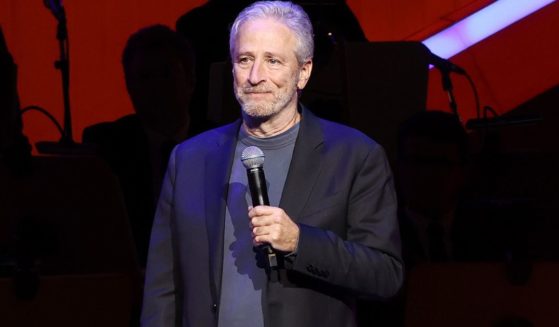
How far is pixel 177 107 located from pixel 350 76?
2.23 ft

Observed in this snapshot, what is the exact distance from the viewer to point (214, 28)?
411cm

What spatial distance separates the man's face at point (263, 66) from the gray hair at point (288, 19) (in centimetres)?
1

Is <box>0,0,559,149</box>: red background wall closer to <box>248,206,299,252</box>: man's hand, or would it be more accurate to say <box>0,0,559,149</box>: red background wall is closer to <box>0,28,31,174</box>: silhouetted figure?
<box>0,28,31,174</box>: silhouetted figure

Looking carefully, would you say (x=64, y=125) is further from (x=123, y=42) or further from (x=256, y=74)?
(x=256, y=74)

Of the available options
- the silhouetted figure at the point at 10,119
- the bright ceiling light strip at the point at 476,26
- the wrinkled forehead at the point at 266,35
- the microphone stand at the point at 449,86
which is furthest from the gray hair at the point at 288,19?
the bright ceiling light strip at the point at 476,26

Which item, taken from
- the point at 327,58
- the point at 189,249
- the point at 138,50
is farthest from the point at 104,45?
the point at 189,249

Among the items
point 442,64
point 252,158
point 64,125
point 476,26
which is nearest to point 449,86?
point 442,64

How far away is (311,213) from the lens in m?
2.12

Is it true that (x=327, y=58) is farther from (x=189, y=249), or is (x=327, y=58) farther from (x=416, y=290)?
(x=189, y=249)

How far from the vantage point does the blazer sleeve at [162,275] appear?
2.18 m

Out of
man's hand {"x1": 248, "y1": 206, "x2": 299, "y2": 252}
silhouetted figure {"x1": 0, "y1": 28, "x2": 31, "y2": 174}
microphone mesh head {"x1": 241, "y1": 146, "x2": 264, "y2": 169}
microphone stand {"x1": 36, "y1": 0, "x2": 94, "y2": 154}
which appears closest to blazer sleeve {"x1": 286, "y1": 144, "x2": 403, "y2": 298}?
man's hand {"x1": 248, "y1": 206, "x2": 299, "y2": 252}

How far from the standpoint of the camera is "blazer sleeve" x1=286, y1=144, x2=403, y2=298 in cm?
202

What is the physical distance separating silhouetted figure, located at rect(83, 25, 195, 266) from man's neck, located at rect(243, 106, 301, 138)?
Result: 40.8 inches

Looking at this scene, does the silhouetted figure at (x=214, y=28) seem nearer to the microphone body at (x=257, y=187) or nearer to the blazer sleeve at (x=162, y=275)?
the blazer sleeve at (x=162, y=275)
